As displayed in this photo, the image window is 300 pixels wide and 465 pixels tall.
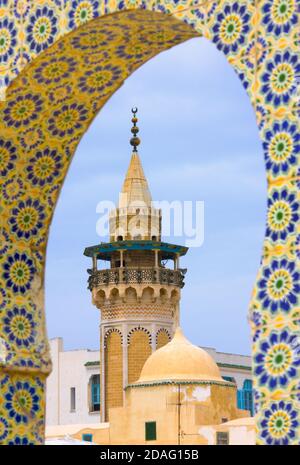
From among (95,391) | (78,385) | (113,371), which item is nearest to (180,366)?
(113,371)

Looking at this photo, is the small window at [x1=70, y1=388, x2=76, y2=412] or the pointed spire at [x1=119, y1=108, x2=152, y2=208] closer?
the pointed spire at [x1=119, y1=108, x2=152, y2=208]

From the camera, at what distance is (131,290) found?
44.3 meters

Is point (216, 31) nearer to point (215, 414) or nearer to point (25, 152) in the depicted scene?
point (25, 152)

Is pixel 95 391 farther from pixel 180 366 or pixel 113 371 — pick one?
pixel 180 366

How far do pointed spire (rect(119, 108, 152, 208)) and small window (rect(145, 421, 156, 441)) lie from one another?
34.3 ft

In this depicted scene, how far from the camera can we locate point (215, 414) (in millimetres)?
36438

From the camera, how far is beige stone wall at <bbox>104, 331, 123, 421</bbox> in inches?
1738

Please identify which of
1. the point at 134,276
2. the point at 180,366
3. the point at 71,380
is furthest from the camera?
the point at 71,380

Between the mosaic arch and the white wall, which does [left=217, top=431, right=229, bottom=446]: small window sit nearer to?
the white wall

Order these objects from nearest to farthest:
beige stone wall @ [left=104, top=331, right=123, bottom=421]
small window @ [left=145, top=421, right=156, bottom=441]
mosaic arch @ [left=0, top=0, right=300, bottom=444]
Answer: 1. mosaic arch @ [left=0, top=0, right=300, bottom=444]
2. small window @ [left=145, top=421, right=156, bottom=441]
3. beige stone wall @ [left=104, top=331, right=123, bottom=421]

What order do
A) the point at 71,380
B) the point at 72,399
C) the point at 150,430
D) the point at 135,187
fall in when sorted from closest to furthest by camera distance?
the point at 150,430 → the point at 135,187 → the point at 71,380 → the point at 72,399

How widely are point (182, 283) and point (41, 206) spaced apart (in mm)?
38480

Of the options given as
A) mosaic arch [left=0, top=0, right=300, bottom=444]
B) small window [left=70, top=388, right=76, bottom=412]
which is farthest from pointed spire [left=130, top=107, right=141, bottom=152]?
mosaic arch [left=0, top=0, right=300, bottom=444]

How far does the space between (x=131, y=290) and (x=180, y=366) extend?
835 cm
